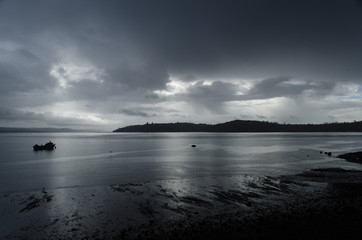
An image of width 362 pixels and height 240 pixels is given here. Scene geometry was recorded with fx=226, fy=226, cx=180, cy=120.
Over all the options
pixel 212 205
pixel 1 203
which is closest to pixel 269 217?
pixel 212 205

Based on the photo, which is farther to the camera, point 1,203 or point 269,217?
point 1,203

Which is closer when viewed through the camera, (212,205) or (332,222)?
(332,222)

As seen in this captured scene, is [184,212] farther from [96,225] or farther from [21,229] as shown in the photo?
[21,229]

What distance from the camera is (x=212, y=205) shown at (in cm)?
1925

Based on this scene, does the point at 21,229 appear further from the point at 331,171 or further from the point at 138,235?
the point at 331,171

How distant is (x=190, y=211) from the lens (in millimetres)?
17750

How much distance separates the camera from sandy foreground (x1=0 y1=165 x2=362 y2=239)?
45.5 ft

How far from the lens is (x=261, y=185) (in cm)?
2628

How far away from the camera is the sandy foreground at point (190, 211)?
45.5 feet

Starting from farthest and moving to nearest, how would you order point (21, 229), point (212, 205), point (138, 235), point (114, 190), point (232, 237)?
point (114, 190)
point (212, 205)
point (21, 229)
point (138, 235)
point (232, 237)

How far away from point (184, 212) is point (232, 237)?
541cm

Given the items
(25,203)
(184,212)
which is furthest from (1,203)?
(184,212)

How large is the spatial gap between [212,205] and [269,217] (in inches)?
196

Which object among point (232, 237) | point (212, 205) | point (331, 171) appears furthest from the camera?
point (331, 171)
